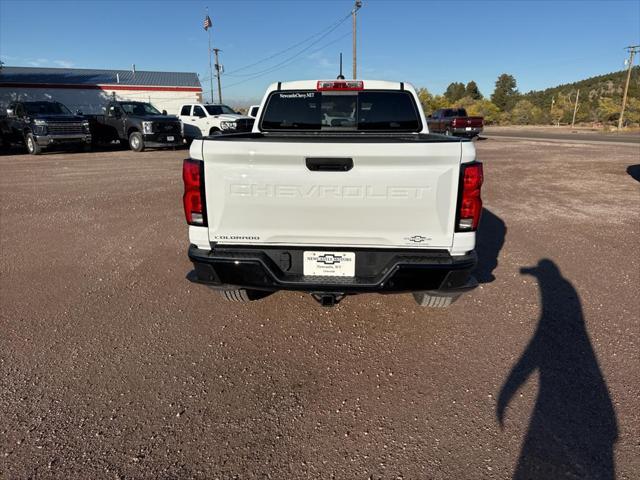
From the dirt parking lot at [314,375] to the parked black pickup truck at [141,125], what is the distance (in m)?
13.2

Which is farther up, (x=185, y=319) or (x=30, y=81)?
(x=30, y=81)

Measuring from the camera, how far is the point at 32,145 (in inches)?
683

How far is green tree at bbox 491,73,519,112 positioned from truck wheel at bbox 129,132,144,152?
307 feet

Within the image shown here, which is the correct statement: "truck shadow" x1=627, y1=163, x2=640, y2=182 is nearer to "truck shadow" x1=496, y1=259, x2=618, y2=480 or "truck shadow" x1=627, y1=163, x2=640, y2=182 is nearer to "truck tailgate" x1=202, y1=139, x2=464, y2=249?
"truck shadow" x1=496, y1=259, x2=618, y2=480

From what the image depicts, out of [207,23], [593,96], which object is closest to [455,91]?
[593,96]

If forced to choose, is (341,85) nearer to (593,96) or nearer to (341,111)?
(341,111)

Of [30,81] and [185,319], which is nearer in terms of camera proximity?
[185,319]

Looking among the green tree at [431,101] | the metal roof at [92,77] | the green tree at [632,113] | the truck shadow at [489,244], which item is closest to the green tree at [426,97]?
the green tree at [431,101]

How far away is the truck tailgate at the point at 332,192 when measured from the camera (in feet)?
8.51

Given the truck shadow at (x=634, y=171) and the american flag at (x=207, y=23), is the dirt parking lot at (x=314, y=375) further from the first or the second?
the american flag at (x=207, y=23)

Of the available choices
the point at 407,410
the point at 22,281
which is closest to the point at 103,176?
the point at 22,281

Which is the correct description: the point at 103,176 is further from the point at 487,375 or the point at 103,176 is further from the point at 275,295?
the point at 487,375

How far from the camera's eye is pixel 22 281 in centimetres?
448

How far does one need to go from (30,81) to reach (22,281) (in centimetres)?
3918
